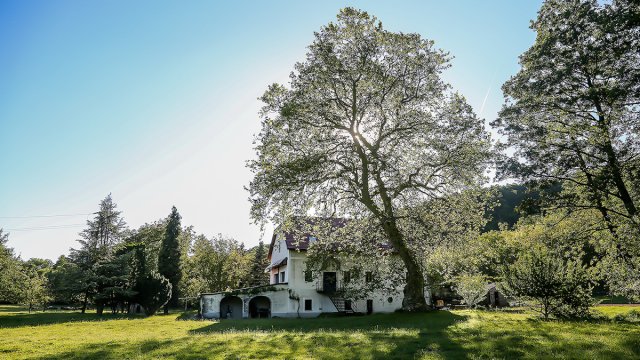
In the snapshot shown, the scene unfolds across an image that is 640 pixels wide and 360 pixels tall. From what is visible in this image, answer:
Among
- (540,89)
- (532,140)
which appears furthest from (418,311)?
(540,89)

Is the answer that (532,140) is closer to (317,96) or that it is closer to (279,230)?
(317,96)

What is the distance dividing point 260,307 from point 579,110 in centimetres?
3293

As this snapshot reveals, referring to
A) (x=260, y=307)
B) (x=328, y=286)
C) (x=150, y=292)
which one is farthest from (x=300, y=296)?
(x=150, y=292)

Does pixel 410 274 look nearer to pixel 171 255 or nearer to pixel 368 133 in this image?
pixel 368 133

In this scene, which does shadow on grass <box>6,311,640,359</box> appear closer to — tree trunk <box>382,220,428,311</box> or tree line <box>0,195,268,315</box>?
tree trunk <box>382,220,428,311</box>

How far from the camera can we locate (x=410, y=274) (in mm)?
23656

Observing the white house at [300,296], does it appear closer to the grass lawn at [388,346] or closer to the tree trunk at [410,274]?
the tree trunk at [410,274]

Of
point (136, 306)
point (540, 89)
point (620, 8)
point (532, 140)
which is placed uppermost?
point (620, 8)

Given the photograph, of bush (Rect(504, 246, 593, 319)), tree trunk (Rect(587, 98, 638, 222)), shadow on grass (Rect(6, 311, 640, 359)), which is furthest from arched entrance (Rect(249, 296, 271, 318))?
tree trunk (Rect(587, 98, 638, 222))

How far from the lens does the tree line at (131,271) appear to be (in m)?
38.9

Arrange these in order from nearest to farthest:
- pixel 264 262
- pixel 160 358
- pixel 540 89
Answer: pixel 160 358, pixel 540 89, pixel 264 262

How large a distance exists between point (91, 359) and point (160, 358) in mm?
2102

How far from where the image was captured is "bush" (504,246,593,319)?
54.4 ft

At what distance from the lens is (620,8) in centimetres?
1595
